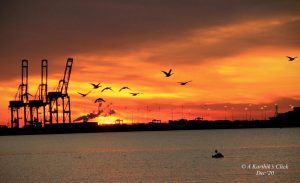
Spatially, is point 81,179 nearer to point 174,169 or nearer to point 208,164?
point 174,169

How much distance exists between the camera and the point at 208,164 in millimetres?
84125

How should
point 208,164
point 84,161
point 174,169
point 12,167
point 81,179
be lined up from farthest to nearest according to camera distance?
point 84,161
point 12,167
point 208,164
point 174,169
point 81,179

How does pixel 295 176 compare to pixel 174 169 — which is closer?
pixel 295 176

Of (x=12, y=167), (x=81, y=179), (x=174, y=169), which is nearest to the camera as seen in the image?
(x=81, y=179)

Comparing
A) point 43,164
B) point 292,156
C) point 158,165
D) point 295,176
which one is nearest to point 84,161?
point 43,164

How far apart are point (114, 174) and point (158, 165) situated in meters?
11.8

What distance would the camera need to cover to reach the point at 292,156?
94.3m

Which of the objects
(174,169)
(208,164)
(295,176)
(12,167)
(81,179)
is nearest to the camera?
(295,176)

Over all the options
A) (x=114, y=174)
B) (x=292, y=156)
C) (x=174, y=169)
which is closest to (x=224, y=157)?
(x=292, y=156)

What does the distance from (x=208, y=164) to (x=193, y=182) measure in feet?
60.2

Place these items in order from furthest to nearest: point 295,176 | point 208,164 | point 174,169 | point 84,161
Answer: point 84,161, point 208,164, point 174,169, point 295,176

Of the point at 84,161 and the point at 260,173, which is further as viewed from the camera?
the point at 84,161

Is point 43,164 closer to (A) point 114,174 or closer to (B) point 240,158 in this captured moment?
(A) point 114,174

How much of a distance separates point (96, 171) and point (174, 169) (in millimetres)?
9677
